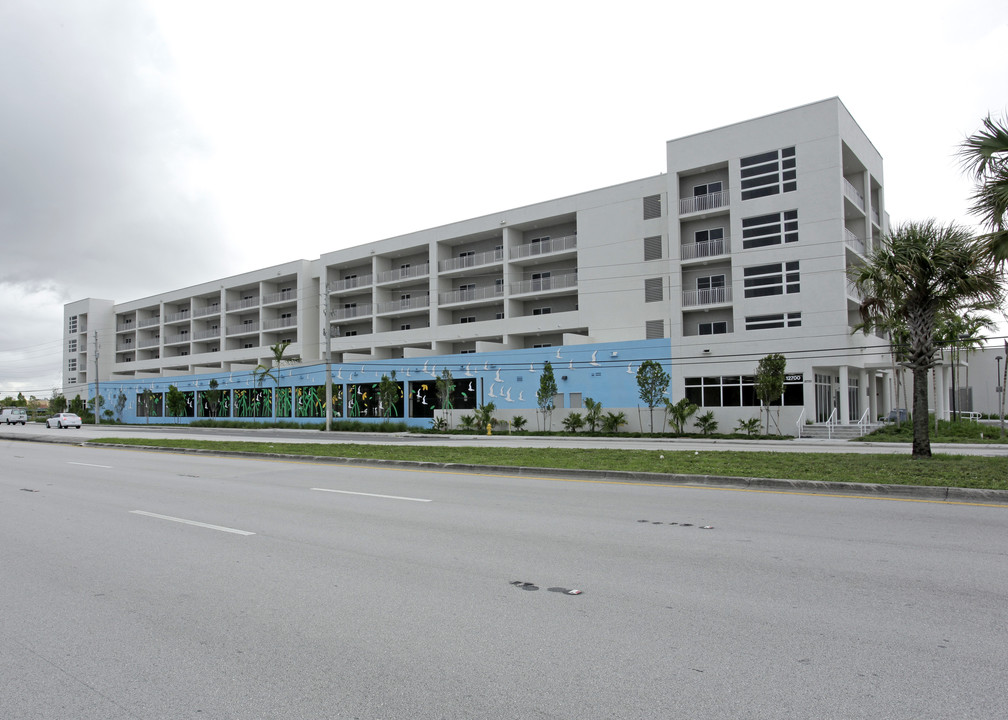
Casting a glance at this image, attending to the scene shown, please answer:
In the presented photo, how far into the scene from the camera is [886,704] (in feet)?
12.2

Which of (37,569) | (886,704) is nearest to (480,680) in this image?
(886,704)

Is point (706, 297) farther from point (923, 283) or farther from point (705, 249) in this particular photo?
point (923, 283)

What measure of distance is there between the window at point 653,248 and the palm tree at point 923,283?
26780 millimetres

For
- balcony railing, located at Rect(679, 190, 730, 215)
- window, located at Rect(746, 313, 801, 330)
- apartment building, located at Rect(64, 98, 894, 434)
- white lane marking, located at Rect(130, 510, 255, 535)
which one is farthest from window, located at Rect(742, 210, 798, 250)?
white lane marking, located at Rect(130, 510, 255, 535)

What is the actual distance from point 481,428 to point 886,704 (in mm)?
41933

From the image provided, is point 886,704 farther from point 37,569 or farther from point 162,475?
point 162,475

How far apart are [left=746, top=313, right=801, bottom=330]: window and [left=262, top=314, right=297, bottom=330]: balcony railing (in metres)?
46.0

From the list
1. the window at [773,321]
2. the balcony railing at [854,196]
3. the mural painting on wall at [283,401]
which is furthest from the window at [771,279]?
the mural painting on wall at [283,401]

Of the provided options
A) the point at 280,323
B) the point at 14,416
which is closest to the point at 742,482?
the point at 280,323

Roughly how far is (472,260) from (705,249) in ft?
65.2

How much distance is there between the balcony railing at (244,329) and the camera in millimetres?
71750

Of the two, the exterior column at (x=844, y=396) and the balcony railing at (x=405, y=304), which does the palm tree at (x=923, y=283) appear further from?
the balcony railing at (x=405, y=304)

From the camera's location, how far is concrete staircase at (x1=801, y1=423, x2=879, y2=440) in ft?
115

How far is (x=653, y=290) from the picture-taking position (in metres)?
44.8
